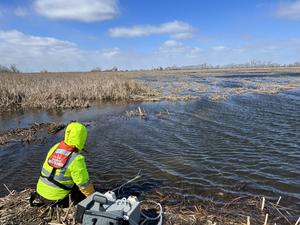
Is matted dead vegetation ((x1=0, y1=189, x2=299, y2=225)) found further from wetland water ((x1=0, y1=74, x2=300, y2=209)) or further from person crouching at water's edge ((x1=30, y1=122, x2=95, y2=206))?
wetland water ((x1=0, y1=74, x2=300, y2=209))

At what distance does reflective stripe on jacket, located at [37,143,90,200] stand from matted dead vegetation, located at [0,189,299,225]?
26 centimetres

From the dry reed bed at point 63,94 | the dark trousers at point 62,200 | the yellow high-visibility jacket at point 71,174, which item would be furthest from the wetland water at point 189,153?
the dry reed bed at point 63,94

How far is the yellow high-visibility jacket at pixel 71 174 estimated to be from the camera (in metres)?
5.40

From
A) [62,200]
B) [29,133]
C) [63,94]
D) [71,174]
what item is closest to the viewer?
[71,174]

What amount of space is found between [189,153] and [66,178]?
5.74 m

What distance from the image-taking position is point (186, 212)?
20.0 ft

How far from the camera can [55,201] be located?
5602 mm

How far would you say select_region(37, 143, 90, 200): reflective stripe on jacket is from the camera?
5.39m

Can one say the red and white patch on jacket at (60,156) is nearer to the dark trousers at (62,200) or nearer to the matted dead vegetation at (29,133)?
the dark trousers at (62,200)

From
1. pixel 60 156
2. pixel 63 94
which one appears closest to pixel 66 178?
pixel 60 156

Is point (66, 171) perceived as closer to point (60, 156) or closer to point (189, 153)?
point (60, 156)

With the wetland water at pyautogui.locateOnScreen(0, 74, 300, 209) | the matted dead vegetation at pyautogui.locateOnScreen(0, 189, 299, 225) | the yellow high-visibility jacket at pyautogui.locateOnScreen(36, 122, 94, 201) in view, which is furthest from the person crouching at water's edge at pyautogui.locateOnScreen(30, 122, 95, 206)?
the wetland water at pyautogui.locateOnScreen(0, 74, 300, 209)

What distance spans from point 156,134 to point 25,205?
25.8ft

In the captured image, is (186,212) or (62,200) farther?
(186,212)
